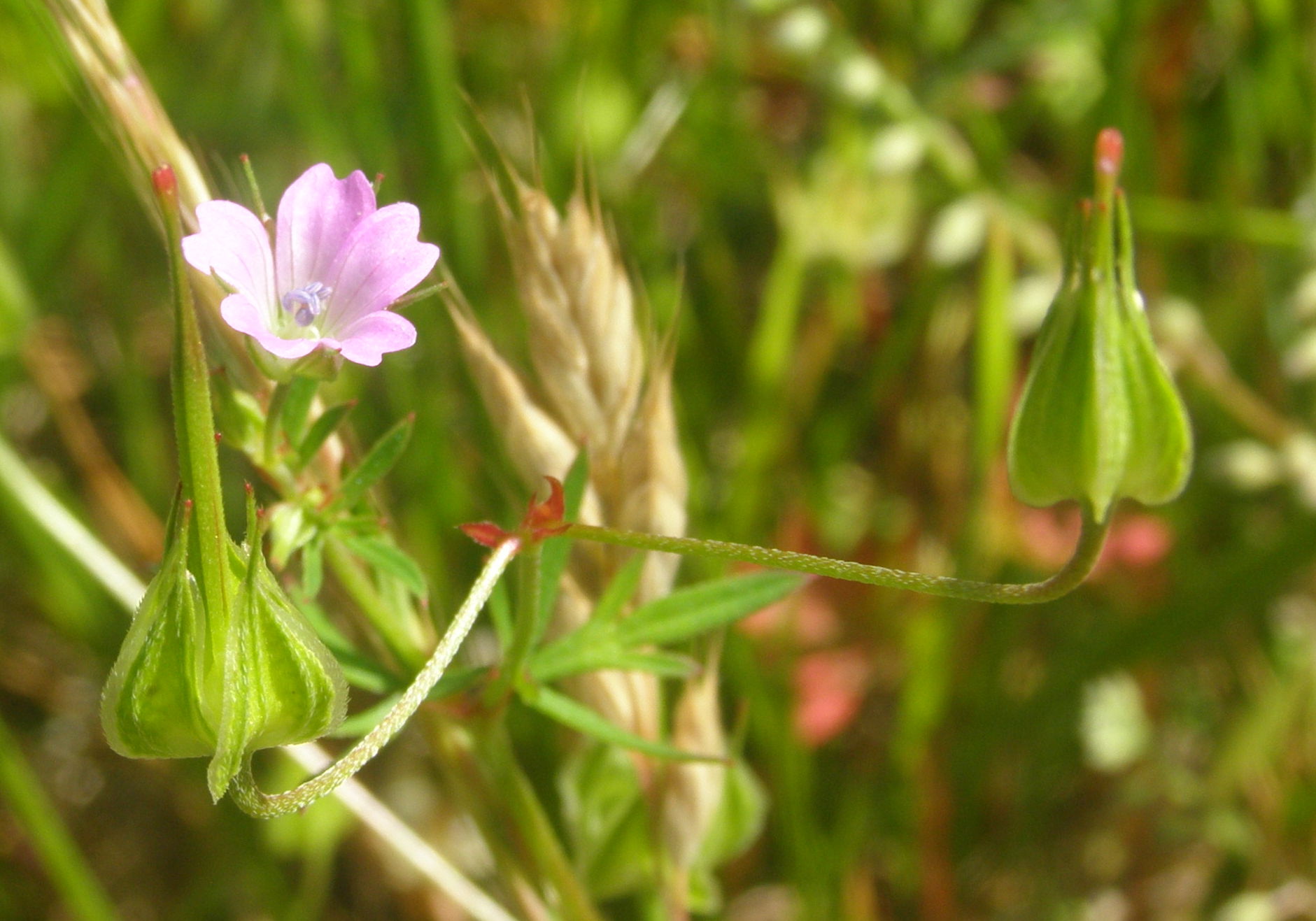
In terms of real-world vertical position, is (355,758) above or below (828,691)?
above

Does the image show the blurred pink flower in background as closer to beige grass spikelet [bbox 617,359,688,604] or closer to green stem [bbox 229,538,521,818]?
beige grass spikelet [bbox 617,359,688,604]

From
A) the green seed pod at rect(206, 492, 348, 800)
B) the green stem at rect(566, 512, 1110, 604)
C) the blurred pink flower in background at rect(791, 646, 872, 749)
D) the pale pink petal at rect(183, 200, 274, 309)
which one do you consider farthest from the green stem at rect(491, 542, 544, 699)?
the blurred pink flower in background at rect(791, 646, 872, 749)

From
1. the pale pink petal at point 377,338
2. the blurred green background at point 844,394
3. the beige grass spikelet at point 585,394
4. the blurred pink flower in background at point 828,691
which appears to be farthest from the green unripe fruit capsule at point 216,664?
the blurred pink flower in background at point 828,691

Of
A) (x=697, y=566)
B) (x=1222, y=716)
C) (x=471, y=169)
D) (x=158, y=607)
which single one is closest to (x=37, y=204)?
(x=471, y=169)

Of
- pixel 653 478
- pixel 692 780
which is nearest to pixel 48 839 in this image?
pixel 692 780

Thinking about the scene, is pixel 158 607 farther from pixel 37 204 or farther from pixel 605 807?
pixel 37 204

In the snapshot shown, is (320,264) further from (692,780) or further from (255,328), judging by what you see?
(692,780)

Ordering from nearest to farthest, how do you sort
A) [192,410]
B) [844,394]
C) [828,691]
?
[192,410]
[828,691]
[844,394]
